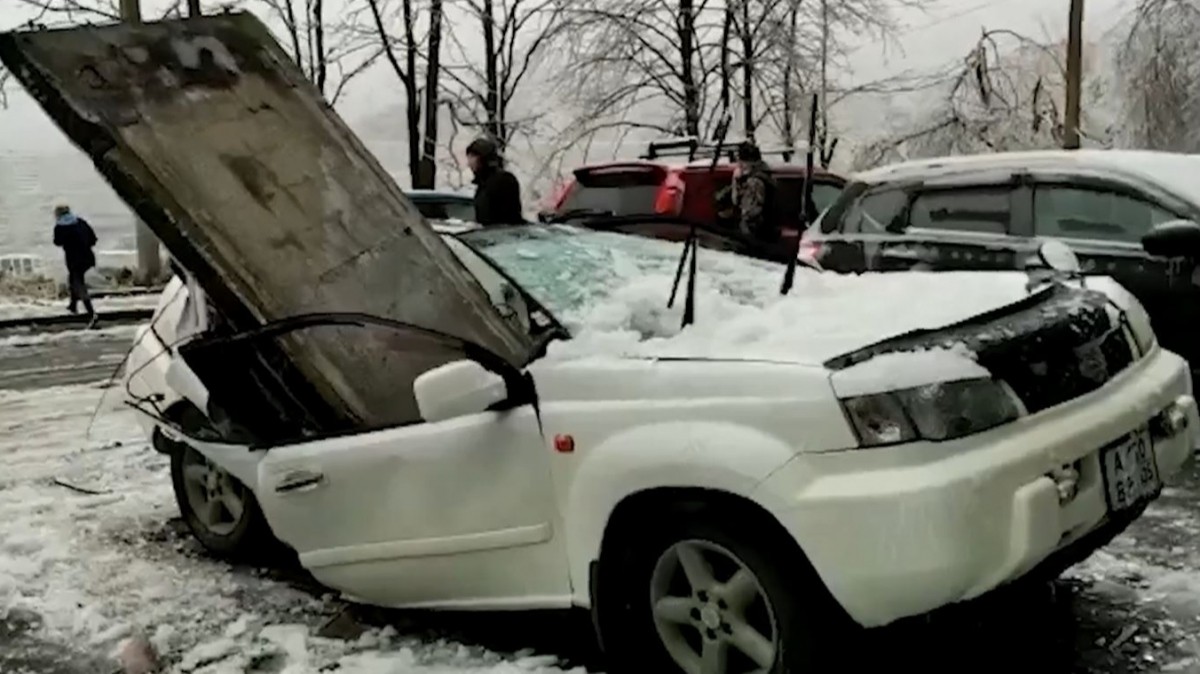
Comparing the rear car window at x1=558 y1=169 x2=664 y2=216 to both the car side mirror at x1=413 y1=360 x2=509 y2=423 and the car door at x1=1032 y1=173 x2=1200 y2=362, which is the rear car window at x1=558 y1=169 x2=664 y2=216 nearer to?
the car door at x1=1032 y1=173 x2=1200 y2=362

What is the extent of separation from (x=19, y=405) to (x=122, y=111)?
22.3ft

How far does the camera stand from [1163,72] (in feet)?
91.5

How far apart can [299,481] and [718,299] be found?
1.48 m

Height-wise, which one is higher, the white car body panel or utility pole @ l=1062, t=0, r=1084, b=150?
utility pole @ l=1062, t=0, r=1084, b=150

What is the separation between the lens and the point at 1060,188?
7.59m

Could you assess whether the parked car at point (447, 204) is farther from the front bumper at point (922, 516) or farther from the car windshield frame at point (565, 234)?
the front bumper at point (922, 516)

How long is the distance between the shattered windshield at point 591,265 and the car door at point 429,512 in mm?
567

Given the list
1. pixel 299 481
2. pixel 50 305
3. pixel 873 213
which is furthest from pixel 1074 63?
pixel 299 481

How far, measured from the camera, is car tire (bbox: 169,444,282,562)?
5.51m

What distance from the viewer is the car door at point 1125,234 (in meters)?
6.97

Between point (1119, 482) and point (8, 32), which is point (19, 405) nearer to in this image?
point (8, 32)

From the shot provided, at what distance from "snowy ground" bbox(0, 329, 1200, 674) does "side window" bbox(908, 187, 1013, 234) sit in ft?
6.84

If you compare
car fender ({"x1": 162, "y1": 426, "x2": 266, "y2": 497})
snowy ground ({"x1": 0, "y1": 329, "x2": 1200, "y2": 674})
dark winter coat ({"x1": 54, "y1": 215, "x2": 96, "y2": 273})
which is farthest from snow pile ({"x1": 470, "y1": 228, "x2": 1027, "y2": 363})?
dark winter coat ({"x1": 54, "y1": 215, "x2": 96, "y2": 273})

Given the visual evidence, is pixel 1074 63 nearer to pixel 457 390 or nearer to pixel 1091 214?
pixel 1091 214
